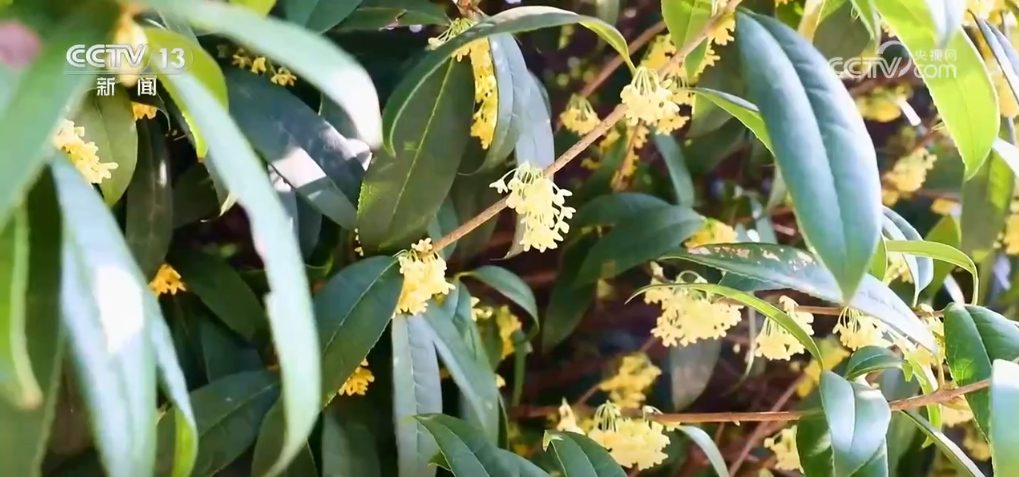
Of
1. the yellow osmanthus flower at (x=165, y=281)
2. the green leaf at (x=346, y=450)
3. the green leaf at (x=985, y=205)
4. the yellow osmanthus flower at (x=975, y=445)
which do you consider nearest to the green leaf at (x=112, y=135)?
the yellow osmanthus flower at (x=165, y=281)

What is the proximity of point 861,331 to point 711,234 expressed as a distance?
140mm

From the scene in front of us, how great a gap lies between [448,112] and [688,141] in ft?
1.01

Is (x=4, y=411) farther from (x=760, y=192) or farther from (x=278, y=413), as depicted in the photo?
(x=760, y=192)

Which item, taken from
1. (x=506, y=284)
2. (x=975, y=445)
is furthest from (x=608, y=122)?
(x=975, y=445)

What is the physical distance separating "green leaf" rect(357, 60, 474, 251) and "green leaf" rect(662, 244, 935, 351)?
171 mm

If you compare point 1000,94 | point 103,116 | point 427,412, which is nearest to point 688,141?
point 1000,94

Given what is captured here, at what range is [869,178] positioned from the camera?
0.32 m

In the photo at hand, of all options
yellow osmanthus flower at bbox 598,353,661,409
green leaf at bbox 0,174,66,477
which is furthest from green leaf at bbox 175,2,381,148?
yellow osmanthus flower at bbox 598,353,661,409

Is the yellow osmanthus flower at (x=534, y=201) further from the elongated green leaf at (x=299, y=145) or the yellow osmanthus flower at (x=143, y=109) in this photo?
the yellow osmanthus flower at (x=143, y=109)

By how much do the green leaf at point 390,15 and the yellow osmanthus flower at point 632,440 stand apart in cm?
32

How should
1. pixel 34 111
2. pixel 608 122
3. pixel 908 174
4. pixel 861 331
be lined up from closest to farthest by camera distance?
1. pixel 34 111
2. pixel 608 122
3. pixel 861 331
4. pixel 908 174

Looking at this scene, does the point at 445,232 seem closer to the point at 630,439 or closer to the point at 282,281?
the point at 630,439

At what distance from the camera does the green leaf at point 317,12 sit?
44cm

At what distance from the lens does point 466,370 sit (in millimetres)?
521
